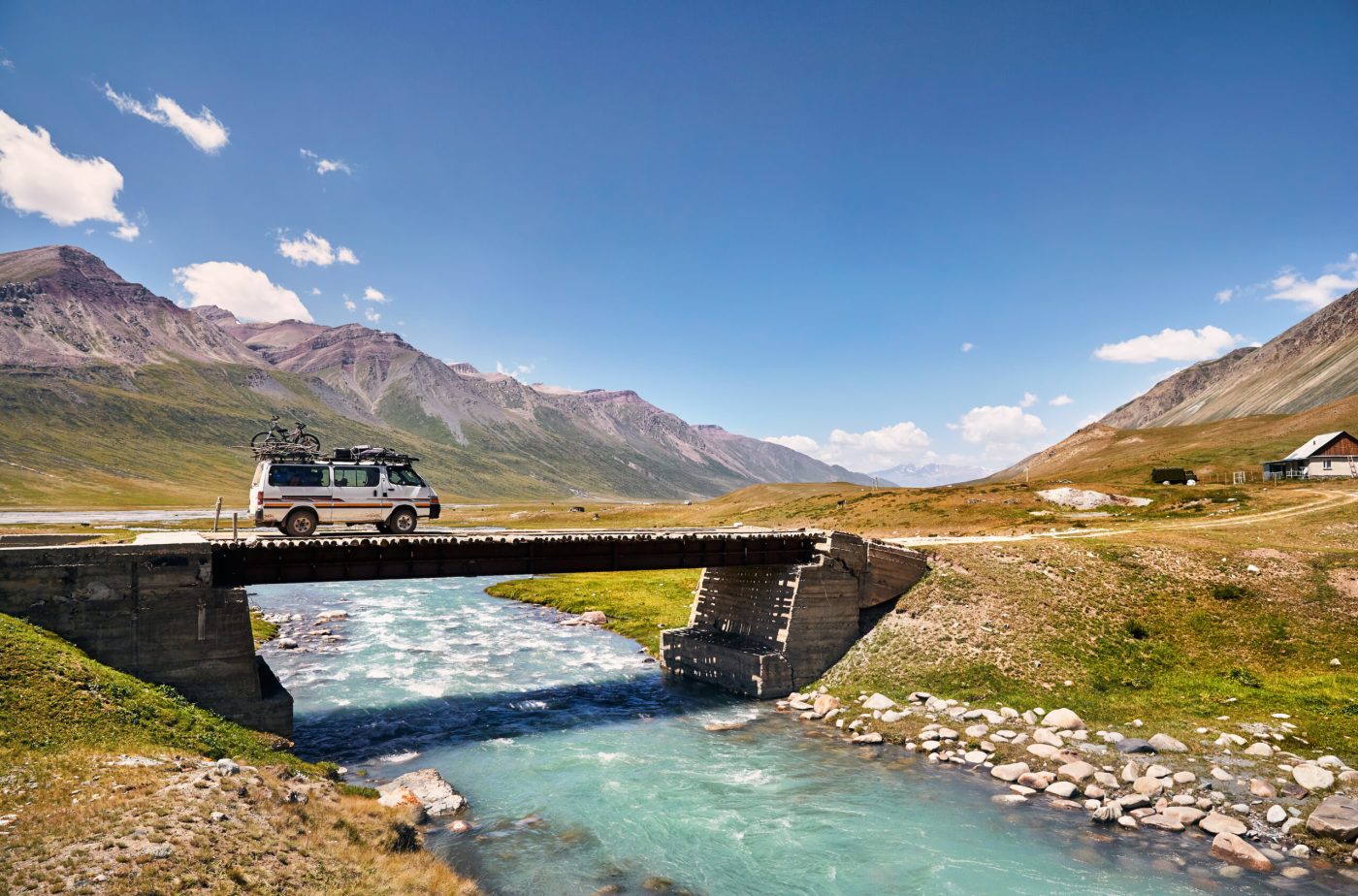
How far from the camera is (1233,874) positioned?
18.5 m

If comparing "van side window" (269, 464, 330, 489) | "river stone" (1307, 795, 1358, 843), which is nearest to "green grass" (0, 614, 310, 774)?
"van side window" (269, 464, 330, 489)

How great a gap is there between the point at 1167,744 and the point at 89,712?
35691 mm

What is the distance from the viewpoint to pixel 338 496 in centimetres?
3142

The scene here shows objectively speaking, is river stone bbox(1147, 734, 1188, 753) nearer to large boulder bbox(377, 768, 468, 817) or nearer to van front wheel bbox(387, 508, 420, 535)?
large boulder bbox(377, 768, 468, 817)

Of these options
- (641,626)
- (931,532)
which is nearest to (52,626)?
(641,626)

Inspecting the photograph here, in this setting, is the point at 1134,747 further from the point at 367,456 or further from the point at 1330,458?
the point at 1330,458

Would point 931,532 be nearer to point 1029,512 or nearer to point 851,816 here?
point 1029,512

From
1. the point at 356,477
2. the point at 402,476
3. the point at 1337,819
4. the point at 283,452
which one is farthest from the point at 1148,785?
the point at 283,452

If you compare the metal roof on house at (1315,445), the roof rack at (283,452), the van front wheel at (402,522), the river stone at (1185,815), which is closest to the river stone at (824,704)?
the river stone at (1185,815)

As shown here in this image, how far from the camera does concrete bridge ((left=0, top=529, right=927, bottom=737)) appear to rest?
933 inches

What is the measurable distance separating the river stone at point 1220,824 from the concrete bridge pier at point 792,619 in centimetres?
1774

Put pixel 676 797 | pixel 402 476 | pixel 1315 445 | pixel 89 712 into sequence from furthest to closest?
pixel 1315 445, pixel 402 476, pixel 676 797, pixel 89 712

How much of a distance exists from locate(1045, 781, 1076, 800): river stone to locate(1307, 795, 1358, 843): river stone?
612 centimetres

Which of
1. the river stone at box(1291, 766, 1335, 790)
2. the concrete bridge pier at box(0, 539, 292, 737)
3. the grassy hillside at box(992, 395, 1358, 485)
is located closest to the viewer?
the river stone at box(1291, 766, 1335, 790)
